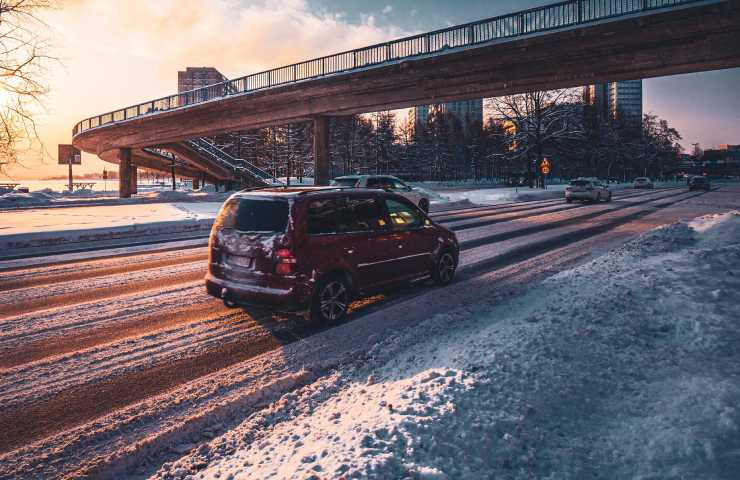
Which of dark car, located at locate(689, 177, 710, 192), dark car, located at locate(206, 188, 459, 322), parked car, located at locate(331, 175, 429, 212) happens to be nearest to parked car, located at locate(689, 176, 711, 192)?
dark car, located at locate(689, 177, 710, 192)

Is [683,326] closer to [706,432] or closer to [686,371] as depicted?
[686,371]

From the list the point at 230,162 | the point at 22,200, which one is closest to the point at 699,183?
the point at 230,162

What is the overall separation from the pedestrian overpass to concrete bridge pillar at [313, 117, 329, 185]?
72 mm

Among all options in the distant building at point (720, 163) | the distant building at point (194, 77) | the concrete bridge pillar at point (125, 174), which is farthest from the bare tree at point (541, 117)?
the distant building at point (720, 163)

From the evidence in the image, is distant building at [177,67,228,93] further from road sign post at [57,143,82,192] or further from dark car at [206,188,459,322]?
dark car at [206,188,459,322]

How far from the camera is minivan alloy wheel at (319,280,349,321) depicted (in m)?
5.73

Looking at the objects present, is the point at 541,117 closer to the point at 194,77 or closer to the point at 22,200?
the point at 22,200

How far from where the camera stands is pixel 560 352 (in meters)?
4.41

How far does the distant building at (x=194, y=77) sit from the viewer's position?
14388cm

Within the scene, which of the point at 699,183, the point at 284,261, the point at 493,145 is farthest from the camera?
the point at 493,145

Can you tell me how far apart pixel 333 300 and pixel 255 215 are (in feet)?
4.70

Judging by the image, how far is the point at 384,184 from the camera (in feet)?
62.4

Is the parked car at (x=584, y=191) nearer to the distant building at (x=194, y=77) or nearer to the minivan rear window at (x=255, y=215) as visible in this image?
the minivan rear window at (x=255, y=215)

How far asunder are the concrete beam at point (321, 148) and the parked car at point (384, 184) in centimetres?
1269
